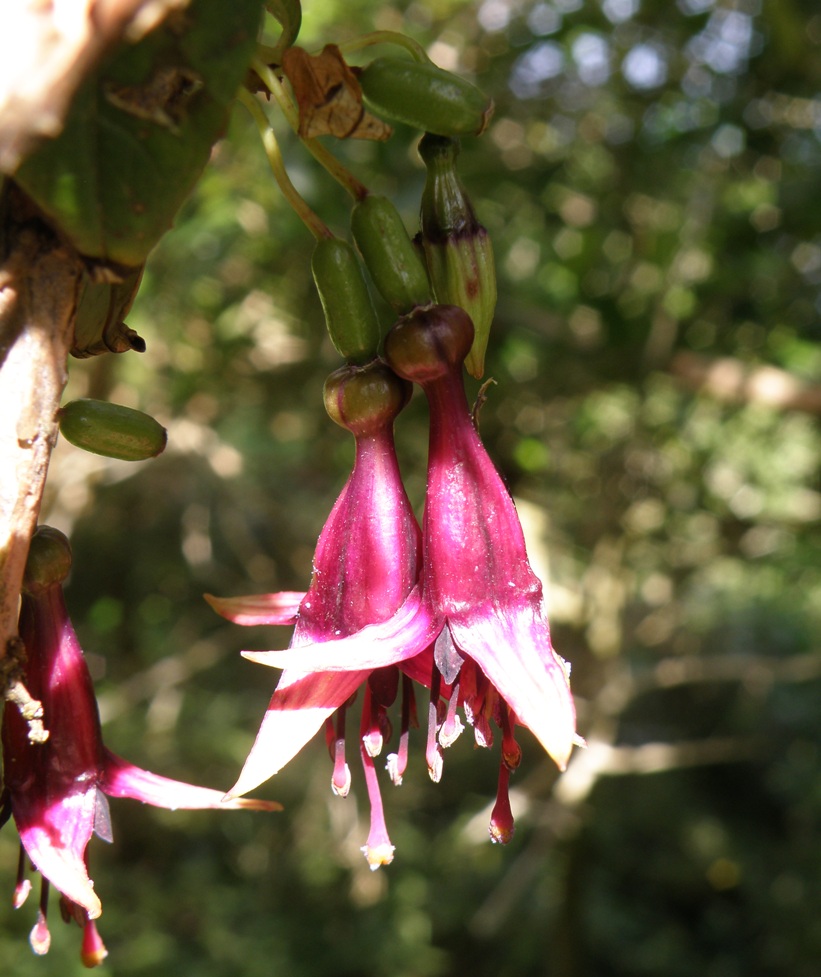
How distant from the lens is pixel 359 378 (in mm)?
516

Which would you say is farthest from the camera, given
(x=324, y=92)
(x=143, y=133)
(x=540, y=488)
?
(x=540, y=488)

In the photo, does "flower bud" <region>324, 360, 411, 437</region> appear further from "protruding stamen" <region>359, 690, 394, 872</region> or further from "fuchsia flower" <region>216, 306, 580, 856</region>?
"protruding stamen" <region>359, 690, 394, 872</region>

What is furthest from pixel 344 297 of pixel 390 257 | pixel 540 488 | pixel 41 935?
pixel 540 488

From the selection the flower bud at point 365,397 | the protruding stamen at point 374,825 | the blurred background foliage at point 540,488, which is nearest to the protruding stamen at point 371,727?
the protruding stamen at point 374,825

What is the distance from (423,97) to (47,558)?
0.27 metres

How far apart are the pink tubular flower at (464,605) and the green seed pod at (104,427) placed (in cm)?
12

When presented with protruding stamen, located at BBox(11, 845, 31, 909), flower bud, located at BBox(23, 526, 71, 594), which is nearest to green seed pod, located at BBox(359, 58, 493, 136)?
flower bud, located at BBox(23, 526, 71, 594)

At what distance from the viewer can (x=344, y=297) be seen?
51cm

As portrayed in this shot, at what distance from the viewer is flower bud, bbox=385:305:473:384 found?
19.3 inches

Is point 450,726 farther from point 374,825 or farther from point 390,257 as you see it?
point 390,257

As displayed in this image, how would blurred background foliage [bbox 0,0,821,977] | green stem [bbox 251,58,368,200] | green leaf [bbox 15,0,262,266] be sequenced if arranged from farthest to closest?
1. blurred background foliage [bbox 0,0,821,977]
2. green stem [bbox 251,58,368,200]
3. green leaf [bbox 15,0,262,266]

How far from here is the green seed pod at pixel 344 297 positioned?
0.51 meters

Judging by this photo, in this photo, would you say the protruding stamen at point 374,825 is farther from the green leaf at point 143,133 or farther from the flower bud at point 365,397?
the green leaf at point 143,133

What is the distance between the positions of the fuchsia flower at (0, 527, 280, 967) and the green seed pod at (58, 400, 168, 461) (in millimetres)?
46
